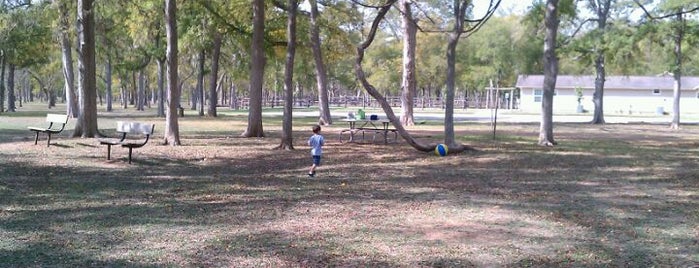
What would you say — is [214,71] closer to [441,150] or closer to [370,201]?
[441,150]

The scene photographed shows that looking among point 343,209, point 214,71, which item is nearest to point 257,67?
point 343,209

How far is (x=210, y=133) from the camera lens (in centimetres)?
2183

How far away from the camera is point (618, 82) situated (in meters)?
65.2

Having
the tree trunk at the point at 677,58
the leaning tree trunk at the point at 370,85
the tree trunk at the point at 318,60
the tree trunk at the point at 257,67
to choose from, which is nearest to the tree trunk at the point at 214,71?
the tree trunk at the point at 318,60

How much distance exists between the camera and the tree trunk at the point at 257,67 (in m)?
18.8

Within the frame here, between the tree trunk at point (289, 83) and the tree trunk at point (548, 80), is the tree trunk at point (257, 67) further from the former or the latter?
the tree trunk at point (548, 80)

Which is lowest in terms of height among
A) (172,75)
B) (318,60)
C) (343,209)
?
(343,209)

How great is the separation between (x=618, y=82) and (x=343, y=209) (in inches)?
2512

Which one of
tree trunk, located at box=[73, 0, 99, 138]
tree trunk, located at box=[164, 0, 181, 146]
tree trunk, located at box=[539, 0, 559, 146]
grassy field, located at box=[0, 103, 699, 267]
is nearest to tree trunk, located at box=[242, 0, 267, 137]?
tree trunk, located at box=[164, 0, 181, 146]

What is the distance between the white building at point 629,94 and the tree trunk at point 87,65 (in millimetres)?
51506

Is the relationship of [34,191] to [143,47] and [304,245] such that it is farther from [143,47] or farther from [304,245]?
[143,47]

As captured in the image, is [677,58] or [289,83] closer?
[289,83]

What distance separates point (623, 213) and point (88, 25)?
47.8 feet

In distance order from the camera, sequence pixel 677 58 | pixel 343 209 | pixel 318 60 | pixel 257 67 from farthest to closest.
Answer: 1. pixel 677 58
2. pixel 318 60
3. pixel 257 67
4. pixel 343 209
